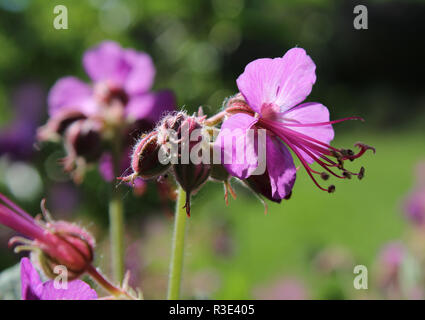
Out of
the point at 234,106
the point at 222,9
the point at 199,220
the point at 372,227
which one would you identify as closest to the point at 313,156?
the point at 234,106

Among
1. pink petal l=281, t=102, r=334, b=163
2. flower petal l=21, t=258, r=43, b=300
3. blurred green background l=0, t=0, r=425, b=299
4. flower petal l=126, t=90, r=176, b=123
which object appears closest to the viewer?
flower petal l=21, t=258, r=43, b=300

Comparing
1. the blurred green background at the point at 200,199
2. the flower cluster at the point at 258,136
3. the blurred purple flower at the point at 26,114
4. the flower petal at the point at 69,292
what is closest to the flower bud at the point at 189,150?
the flower cluster at the point at 258,136

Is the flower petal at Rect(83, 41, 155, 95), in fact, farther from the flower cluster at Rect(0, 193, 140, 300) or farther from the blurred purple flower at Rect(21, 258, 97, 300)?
the blurred purple flower at Rect(21, 258, 97, 300)

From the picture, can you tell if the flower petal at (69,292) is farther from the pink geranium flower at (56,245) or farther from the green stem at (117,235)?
the green stem at (117,235)

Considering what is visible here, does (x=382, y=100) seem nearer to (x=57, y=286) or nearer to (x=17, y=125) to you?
(x=17, y=125)

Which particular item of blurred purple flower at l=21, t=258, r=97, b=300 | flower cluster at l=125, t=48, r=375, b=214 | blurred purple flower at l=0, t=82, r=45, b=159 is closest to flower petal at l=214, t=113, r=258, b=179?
flower cluster at l=125, t=48, r=375, b=214

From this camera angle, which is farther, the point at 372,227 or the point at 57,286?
the point at 372,227
